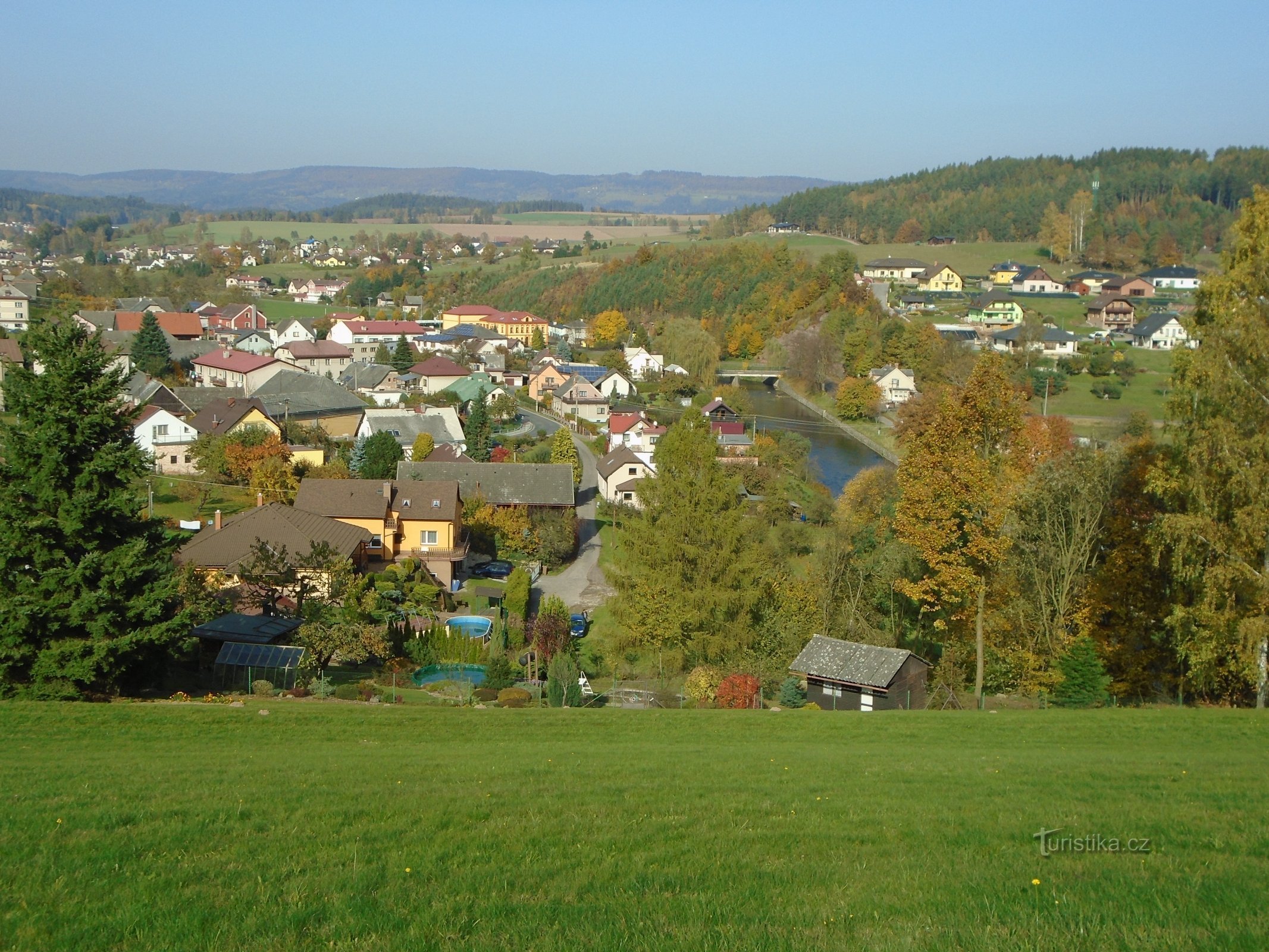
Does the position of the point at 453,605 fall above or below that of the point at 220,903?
below

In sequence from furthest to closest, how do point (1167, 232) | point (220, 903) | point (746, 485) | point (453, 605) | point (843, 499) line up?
1. point (1167, 232)
2. point (746, 485)
3. point (843, 499)
4. point (453, 605)
5. point (220, 903)

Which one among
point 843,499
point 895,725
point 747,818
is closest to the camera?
point 747,818

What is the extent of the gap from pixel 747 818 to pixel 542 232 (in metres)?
159

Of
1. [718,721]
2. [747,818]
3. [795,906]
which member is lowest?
[718,721]

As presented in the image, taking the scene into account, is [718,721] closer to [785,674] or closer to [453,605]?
[785,674]

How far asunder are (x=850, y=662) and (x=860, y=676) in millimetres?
332

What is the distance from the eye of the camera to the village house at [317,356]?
169 feet

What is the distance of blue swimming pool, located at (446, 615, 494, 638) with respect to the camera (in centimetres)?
1864

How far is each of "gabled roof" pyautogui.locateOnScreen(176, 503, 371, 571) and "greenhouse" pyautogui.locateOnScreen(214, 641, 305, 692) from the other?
120 inches

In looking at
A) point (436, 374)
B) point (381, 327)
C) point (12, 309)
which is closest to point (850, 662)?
point (436, 374)

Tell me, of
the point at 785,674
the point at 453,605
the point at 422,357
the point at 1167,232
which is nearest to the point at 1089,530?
the point at 785,674

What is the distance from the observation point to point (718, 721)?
10.9 metres

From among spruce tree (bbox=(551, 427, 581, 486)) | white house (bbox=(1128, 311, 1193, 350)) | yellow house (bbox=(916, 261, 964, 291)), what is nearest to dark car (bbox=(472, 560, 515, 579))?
spruce tree (bbox=(551, 427, 581, 486))

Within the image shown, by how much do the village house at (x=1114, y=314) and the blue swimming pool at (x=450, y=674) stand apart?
5620 centimetres
